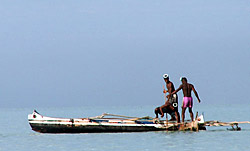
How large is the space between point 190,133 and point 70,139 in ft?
17.4

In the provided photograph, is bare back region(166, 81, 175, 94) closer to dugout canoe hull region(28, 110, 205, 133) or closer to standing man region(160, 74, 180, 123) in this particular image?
standing man region(160, 74, 180, 123)

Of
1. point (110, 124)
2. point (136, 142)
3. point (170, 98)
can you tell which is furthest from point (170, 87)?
point (110, 124)

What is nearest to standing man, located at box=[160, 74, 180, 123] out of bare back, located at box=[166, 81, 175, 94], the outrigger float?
bare back, located at box=[166, 81, 175, 94]

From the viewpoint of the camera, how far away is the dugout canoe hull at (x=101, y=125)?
87.9 feet

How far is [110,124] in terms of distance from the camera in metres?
27.3

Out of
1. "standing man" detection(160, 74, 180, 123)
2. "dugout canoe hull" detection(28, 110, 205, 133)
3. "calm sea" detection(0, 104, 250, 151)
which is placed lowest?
"calm sea" detection(0, 104, 250, 151)

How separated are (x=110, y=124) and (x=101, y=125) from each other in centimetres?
42

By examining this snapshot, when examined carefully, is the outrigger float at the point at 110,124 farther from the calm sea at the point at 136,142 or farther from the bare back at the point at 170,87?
the bare back at the point at 170,87

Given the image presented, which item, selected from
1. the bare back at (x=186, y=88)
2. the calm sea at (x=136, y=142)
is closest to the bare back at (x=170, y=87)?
the bare back at (x=186, y=88)

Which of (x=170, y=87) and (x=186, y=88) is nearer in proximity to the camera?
(x=170, y=87)

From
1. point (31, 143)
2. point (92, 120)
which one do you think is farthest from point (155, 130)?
point (31, 143)

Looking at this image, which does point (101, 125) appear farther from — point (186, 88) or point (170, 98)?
point (186, 88)

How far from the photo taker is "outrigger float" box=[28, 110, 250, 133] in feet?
87.7

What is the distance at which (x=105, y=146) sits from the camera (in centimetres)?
2475
